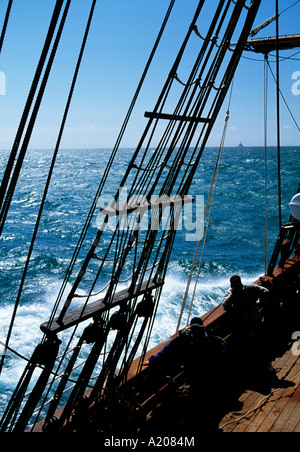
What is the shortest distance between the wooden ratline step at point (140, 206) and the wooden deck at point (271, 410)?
259 centimetres

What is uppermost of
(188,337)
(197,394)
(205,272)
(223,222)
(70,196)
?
(70,196)

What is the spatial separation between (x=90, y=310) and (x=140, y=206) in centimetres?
→ 111

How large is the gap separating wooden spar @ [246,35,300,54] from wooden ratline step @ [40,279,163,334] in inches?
401

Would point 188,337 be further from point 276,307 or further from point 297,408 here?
point 276,307

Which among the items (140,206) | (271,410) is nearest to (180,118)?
(140,206)

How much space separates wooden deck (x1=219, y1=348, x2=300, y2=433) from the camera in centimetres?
375

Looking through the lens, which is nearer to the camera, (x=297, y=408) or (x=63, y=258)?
(x=297, y=408)

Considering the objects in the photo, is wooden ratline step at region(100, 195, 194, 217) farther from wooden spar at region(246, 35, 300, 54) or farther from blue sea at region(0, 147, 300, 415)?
wooden spar at region(246, 35, 300, 54)

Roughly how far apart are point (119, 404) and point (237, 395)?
1865 mm

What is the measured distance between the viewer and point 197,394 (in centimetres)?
370

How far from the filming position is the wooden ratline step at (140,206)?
3.14 m

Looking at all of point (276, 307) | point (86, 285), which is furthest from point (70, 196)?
point (276, 307)

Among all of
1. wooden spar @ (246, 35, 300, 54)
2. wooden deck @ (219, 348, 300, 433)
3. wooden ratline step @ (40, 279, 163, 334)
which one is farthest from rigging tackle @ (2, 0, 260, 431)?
wooden spar @ (246, 35, 300, 54)
